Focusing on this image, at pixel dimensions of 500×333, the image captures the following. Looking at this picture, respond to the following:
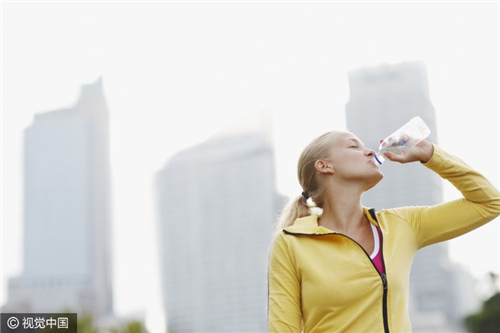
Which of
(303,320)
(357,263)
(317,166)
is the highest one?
(317,166)

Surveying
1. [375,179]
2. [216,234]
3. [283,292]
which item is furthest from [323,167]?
[216,234]

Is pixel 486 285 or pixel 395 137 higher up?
pixel 395 137

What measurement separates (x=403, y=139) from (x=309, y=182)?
0.40 m

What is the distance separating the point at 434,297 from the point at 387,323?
5358 inches

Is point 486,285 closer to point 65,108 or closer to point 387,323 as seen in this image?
point 387,323

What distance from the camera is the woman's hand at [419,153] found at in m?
3.50

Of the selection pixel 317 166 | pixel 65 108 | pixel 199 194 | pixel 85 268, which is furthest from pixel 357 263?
pixel 65 108

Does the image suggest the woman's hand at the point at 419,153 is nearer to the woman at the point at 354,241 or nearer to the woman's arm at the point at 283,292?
the woman at the point at 354,241

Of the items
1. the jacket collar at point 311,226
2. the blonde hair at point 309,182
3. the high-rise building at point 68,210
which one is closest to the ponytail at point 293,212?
the blonde hair at point 309,182

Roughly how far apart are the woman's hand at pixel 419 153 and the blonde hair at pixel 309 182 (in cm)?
25

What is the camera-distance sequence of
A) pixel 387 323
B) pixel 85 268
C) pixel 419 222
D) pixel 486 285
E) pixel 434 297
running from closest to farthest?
pixel 387 323 → pixel 419 222 → pixel 486 285 → pixel 434 297 → pixel 85 268

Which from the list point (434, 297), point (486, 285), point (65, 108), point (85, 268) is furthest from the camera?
point (65, 108)

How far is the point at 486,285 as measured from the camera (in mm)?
67000

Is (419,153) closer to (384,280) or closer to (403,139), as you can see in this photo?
(403,139)
